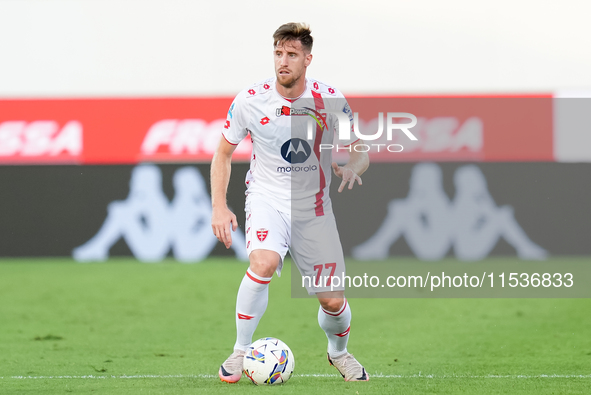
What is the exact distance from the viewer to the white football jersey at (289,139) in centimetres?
509

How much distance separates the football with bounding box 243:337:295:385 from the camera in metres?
4.84

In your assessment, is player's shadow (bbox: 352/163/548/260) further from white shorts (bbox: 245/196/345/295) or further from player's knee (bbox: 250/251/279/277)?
player's knee (bbox: 250/251/279/277)

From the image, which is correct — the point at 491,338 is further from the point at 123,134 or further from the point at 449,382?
the point at 123,134

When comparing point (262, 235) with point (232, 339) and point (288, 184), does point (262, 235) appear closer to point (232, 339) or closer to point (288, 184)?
point (288, 184)

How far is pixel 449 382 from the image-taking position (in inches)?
202

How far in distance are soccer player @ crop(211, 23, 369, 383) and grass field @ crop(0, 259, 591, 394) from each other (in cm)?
45

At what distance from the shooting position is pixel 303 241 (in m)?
5.09

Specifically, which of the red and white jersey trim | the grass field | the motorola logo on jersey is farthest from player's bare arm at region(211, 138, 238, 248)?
the grass field

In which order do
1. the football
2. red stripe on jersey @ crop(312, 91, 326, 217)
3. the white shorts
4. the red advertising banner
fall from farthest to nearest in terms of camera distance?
the red advertising banner, red stripe on jersey @ crop(312, 91, 326, 217), the white shorts, the football

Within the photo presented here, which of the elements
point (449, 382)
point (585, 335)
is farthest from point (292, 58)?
point (585, 335)

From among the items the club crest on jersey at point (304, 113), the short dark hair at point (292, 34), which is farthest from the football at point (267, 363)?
the short dark hair at point (292, 34)

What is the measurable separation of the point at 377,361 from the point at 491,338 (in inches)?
70.4

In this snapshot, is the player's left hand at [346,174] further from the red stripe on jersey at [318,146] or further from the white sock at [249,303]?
the white sock at [249,303]

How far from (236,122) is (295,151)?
0.42 metres
